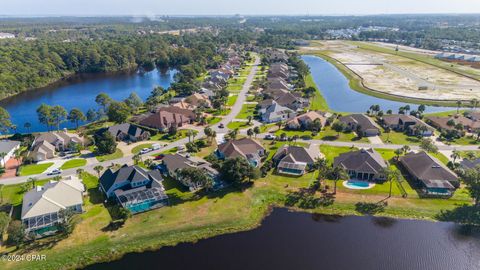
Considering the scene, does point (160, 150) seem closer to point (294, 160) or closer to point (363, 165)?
point (294, 160)

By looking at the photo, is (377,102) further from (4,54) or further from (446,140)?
→ (4,54)

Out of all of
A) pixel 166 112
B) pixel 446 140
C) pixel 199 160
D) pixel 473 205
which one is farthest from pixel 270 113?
pixel 473 205

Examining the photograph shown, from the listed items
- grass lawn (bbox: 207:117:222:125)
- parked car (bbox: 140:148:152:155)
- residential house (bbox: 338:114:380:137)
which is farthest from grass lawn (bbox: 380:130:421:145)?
parked car (bbox: 140:148:152:155)

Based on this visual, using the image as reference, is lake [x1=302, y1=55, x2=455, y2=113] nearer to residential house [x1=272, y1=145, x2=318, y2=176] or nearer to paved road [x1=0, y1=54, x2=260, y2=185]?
paved road [x1=0, y1=54, x2=260, y2=185]

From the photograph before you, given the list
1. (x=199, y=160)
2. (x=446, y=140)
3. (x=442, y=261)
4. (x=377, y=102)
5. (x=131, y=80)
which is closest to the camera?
(x=442, y=261)


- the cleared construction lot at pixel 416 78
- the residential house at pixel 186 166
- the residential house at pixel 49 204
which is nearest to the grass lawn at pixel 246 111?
the residential house at pixel 186 166
